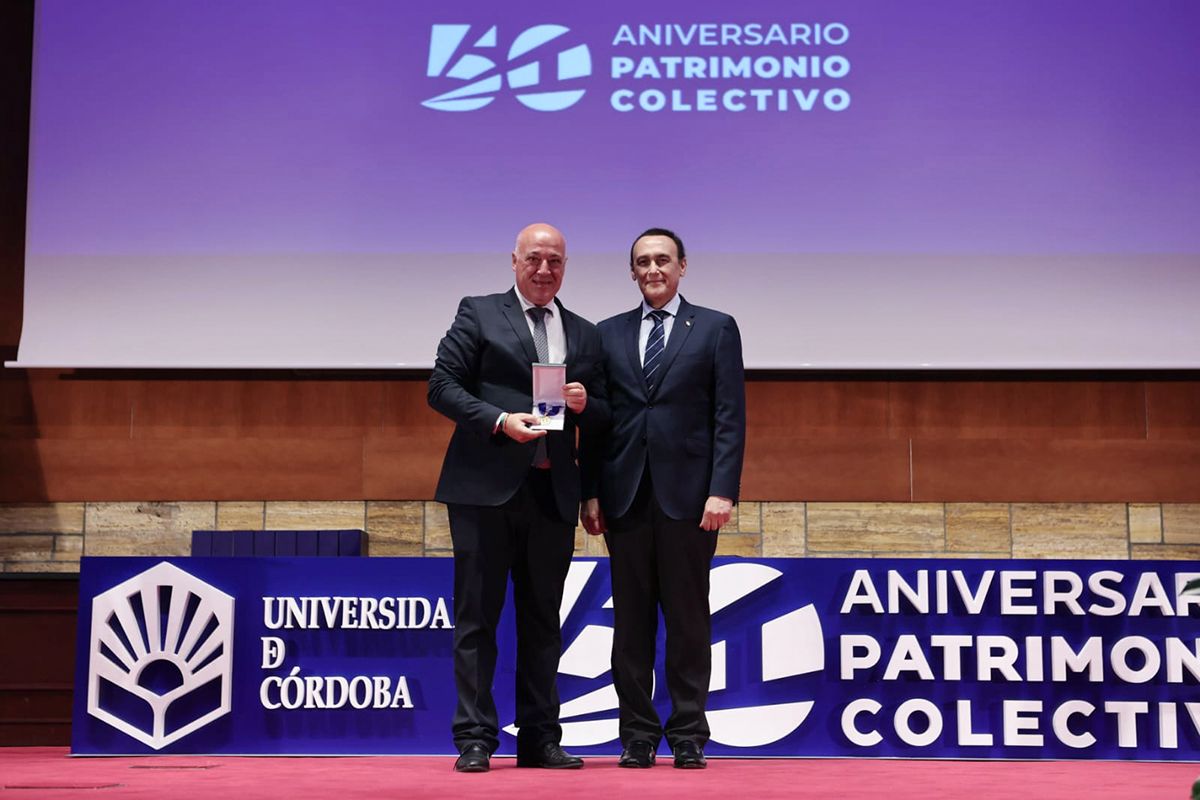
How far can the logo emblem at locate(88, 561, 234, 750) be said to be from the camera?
11.8 ft

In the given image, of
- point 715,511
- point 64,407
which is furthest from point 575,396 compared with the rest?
point 64,407

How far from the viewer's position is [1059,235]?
532 centimetres

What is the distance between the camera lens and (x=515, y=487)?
3.06 metres

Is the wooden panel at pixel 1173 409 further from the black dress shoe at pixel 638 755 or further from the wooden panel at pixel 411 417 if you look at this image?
the black dress shoe at pixel 638 755

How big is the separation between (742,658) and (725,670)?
0.06m

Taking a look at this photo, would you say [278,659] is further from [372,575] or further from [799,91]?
[799,91]

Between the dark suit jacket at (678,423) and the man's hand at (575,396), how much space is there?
20 cm

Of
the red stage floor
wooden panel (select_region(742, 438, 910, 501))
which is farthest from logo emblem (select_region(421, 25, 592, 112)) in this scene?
the red stage floor

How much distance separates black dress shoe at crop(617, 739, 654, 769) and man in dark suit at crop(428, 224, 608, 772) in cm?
12

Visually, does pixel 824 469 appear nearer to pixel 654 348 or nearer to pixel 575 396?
pixel 654 348

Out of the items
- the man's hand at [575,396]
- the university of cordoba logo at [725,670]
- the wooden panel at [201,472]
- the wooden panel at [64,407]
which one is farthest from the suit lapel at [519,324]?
the wooden panel at [64,407]

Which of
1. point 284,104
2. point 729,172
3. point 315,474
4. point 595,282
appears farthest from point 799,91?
point 315,474

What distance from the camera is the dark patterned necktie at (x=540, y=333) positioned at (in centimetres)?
318

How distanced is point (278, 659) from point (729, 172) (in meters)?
2.83
